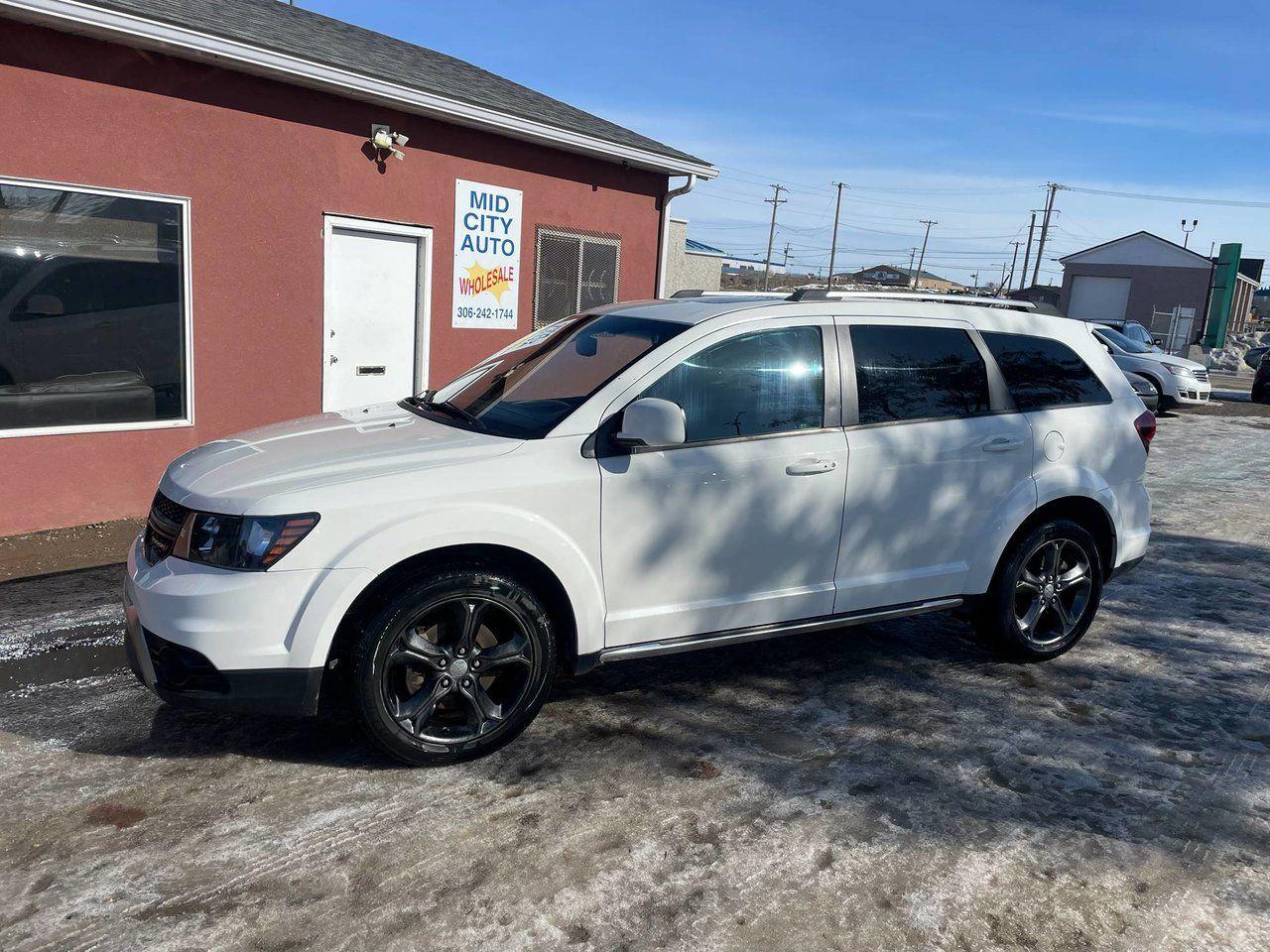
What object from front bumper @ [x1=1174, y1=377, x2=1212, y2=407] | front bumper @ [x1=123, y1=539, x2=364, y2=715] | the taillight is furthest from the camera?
front bumper @ [x1=1174, y1=377, x2=1212, y2=407]

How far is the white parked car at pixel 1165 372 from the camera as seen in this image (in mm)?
18719

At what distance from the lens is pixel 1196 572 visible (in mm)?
6945

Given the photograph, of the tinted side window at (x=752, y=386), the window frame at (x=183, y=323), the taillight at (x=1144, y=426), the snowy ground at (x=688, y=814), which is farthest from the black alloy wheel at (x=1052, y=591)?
the window frame at (x=183, y=323)

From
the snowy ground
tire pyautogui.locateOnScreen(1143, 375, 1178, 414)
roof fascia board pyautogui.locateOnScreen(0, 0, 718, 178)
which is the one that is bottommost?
the snowy ground

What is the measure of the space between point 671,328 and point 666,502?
0.80 m

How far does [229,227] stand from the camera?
7.72 m

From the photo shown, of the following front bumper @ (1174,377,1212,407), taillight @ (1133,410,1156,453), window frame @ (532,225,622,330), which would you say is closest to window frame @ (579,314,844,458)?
taillight @ (1133,410,1156,453)

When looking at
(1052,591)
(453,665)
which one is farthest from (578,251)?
(453,665)

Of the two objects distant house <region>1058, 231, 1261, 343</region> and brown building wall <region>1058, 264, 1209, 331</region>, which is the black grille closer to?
distant house <region>1058, 231, 1261, 343</region>

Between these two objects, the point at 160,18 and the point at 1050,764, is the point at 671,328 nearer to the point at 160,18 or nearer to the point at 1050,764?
the point at 1050,764

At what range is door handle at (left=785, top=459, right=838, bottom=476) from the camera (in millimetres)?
4215

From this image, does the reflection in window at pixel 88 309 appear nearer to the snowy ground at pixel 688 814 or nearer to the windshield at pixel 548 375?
the snowy ground at pixel 688 814

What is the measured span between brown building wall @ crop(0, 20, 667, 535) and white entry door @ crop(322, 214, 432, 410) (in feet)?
0.42

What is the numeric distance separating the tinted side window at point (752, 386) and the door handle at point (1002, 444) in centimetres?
95
